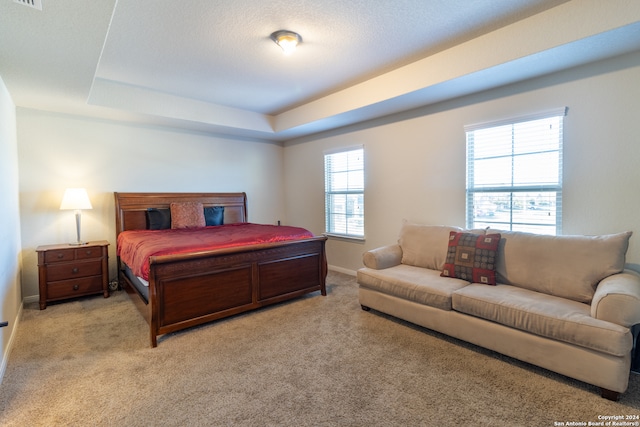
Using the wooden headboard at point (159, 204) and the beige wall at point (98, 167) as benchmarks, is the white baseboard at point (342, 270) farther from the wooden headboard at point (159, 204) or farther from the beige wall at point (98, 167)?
the beige wall at point (98, 167)

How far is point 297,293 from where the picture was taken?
3.69 meters

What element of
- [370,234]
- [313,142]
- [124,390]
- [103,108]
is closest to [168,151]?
[103,108]

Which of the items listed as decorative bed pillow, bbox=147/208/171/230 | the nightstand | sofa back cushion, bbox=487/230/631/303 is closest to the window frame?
sofa back cushion, bbox=487/230/631/303

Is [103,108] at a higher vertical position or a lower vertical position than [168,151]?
higher

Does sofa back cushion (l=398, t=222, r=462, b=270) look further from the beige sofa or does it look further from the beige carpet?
the beige carpet

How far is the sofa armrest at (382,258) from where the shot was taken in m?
3.37

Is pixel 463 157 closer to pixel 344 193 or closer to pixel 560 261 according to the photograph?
pixel 560 261

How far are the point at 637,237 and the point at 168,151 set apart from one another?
18.1 feet

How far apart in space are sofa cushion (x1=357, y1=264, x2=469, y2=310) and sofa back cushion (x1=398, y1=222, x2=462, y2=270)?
0.33 ft

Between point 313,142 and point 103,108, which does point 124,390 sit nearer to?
point 103,108

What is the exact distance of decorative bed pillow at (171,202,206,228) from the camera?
452cm

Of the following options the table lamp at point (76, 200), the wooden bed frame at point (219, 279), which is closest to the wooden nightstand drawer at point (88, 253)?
the table lamp at point (76, 200)

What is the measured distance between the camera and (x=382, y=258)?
3.42 m

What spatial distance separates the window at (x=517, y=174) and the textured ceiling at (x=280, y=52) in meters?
0.49
